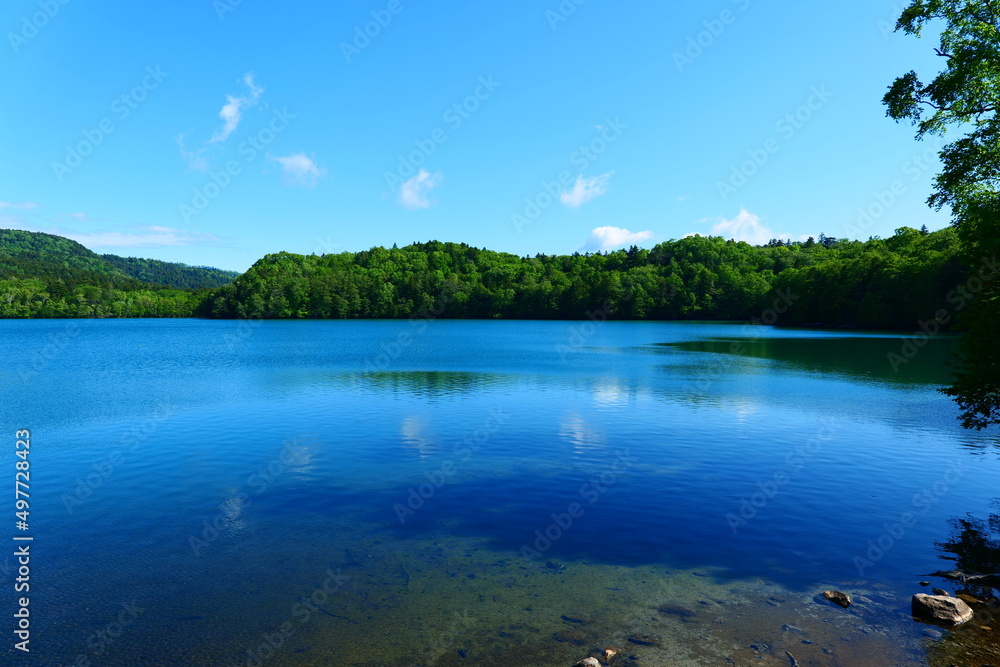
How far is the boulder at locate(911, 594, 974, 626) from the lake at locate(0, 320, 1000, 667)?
415 millimetres

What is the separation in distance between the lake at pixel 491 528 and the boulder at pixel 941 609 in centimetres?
41

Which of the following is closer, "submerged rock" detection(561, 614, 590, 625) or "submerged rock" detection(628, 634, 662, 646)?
"submerged rock" detection(628, 634, 662, 646)

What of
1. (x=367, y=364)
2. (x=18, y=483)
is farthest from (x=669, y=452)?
(x=367, y=364)

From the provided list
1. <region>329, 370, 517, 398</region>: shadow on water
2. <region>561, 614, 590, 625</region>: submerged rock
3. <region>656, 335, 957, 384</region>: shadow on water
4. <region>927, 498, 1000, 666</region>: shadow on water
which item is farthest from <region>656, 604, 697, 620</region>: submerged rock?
<region>656, 335, 957, 384</region>: shadow on water

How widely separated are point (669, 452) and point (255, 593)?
18785 mm

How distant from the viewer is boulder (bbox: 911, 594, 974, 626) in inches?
454

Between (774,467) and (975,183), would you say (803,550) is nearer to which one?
(774,467)

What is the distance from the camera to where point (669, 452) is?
85.0ft

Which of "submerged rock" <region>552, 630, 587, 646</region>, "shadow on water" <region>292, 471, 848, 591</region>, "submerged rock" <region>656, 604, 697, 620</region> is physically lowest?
"submerged rock" <region>552, 630, 587, 646</region>

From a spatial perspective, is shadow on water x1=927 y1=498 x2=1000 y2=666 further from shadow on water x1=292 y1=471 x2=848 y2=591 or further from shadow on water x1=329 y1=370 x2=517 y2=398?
shadow on water x1=329 y1=370 x2=517 y2=398

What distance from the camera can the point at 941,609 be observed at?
459 inches

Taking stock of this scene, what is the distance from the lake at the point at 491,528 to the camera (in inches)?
439

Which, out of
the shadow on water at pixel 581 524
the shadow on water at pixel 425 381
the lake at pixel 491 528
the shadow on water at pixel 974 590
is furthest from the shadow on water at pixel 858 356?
the shadow on water at pixel 425 381

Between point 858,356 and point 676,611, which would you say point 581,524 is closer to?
point 676,611
